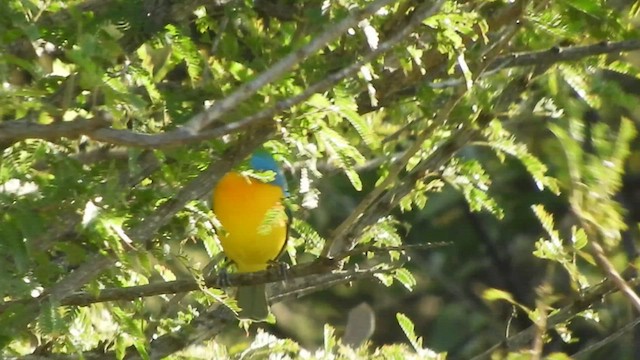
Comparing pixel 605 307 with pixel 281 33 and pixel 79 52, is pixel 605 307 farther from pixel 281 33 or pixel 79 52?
pixel 79 52

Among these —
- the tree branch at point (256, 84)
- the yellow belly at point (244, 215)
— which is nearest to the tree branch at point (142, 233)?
the tree branch at point (256, 84)

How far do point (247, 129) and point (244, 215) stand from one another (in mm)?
1684

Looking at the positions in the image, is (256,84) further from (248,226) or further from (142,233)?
(248,226)

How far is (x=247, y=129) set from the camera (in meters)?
2.36

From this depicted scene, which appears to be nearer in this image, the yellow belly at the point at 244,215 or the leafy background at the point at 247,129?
the leafy background at the point at 247,129

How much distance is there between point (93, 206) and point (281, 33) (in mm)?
806

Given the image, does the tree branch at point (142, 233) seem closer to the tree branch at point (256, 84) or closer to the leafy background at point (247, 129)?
the leafy background at point (247, 129)

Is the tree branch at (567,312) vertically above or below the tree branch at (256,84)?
below

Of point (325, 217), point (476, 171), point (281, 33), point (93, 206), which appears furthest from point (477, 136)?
point (325, 217)

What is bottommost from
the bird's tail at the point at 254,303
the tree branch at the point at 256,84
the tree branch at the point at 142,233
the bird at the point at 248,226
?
the bird's tail at the point at 254,303

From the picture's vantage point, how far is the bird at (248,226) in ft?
12.5

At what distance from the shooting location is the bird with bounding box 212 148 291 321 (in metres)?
3.82

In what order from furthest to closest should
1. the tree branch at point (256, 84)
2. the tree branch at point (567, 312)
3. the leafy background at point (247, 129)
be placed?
the tree branch at point (567, 312) → the leafy background at point (247, 129) → the tree branch at point (256, 84)

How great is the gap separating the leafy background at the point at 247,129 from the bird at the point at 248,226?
10cm
